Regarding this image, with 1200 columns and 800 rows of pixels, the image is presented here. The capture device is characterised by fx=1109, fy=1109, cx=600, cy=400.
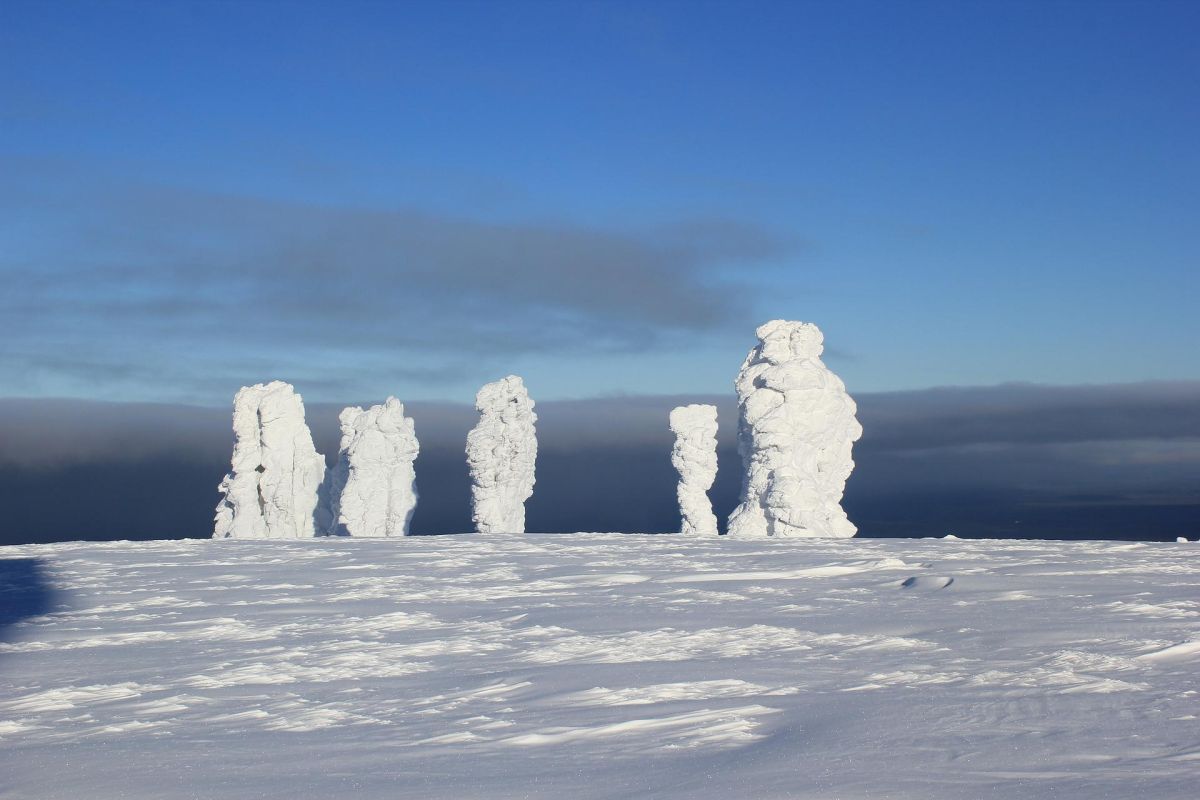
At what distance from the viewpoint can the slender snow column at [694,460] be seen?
1582 inches

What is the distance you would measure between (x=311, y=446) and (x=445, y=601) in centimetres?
2816

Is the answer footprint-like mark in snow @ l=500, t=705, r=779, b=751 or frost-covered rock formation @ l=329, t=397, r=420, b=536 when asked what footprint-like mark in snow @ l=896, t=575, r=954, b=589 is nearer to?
footprint-like mark in snow @ l=500, t=705, r=779, b=751

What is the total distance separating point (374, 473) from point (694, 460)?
39.9 feet

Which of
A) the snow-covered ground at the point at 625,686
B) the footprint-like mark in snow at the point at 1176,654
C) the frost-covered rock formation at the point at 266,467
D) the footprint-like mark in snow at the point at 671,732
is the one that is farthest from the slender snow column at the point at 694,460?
the footprint-like mark in snow at the point at 671,732

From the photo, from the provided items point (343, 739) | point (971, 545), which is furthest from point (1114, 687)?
point (971, 545)

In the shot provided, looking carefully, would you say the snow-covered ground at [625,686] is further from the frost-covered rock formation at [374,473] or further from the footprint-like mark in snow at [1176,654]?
the frost-covered rock formation at [374,473]

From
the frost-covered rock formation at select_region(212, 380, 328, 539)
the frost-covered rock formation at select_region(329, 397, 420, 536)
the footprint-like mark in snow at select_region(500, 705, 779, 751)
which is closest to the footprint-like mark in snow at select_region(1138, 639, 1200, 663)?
the footprint-like mark in snow at select_region(500, 705, 779, 751)

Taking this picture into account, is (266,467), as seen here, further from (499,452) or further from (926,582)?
(926,582)

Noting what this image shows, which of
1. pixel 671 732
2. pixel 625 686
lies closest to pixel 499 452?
pixel 625 686

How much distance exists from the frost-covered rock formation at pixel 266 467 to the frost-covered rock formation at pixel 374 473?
250cm

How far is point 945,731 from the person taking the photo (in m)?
6.29

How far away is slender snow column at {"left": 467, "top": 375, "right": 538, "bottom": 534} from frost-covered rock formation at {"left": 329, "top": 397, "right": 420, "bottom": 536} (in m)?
2.53

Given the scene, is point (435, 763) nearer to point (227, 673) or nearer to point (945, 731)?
point (945, 731)

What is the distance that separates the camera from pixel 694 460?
40156 mm
